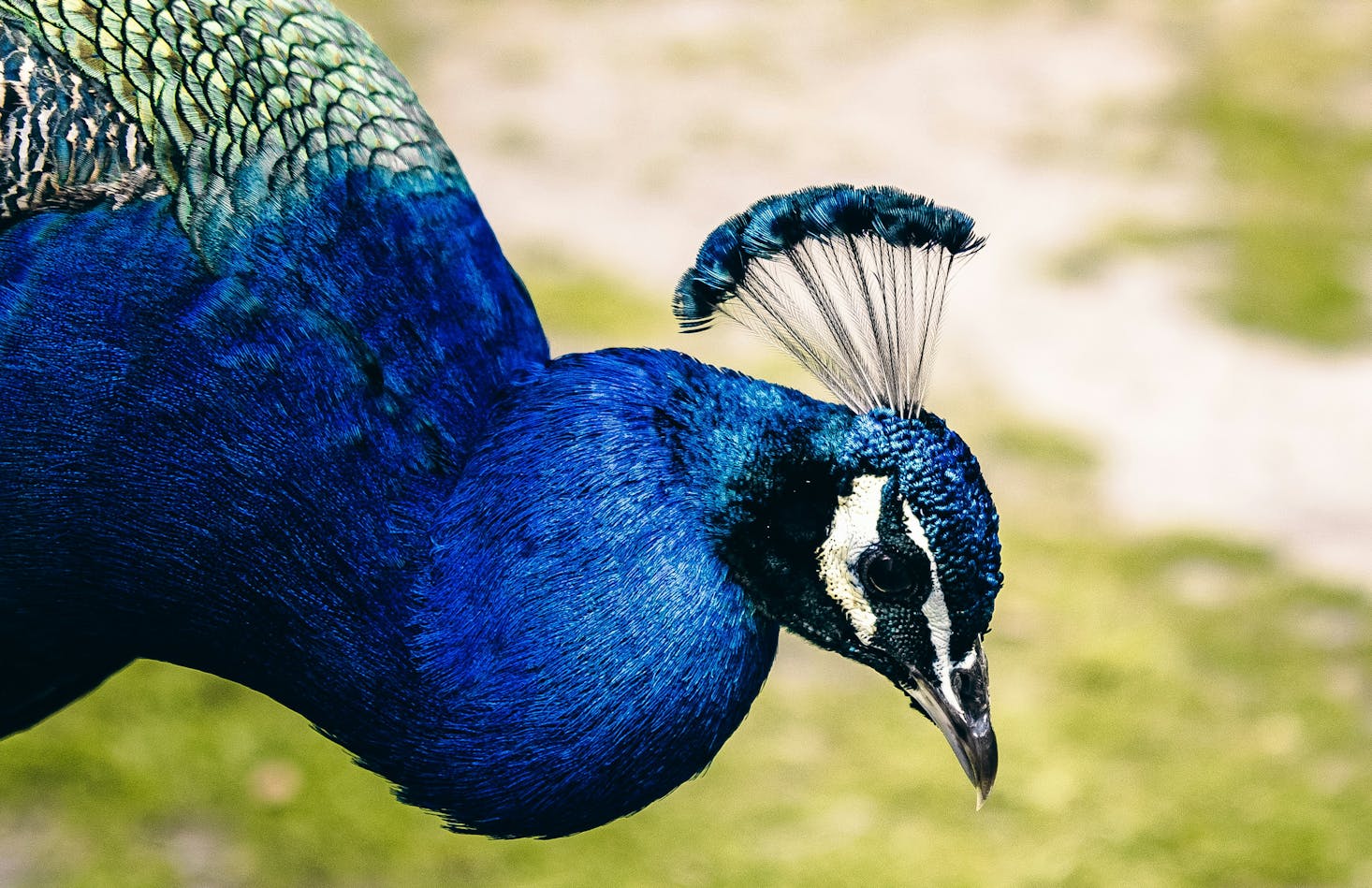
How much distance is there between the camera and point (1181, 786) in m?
3.33

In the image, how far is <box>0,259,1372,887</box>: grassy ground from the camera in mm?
3029

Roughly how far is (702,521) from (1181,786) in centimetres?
207

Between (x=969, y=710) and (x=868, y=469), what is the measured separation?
0.98 ft

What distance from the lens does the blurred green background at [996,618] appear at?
309cm

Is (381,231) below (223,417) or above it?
above

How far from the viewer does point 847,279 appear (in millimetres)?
1680

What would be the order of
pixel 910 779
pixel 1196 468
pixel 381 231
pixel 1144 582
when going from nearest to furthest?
pixel 381 231, pixel 910 779, pixel 1144 582, pixel 1196 468

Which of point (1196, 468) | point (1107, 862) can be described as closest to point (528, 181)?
point (1196, 468)

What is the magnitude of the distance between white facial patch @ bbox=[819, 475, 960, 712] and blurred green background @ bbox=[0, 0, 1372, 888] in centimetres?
153

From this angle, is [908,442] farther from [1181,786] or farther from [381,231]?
[1181,786]

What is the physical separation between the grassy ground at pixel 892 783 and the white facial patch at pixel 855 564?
5.01 ft

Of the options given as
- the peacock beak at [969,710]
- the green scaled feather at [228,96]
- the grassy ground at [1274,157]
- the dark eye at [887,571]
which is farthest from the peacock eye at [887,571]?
the grassy ground at [1274,157]

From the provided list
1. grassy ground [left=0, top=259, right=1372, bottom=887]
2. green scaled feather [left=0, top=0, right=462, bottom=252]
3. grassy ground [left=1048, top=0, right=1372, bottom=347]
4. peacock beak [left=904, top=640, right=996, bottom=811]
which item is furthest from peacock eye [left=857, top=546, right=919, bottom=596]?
grassy ground [left=1048, top=0, right=1372, bottom=347]

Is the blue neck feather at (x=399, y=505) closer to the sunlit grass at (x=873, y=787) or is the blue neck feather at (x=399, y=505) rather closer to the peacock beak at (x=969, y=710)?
the peacock beak at (x=969, y=710)
